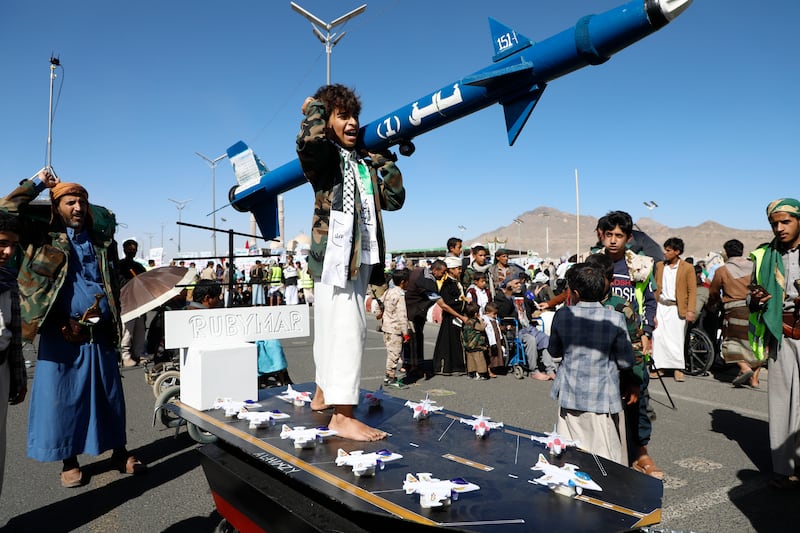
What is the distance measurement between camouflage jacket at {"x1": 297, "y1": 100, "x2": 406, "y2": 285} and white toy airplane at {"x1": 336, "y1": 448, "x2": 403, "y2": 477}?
38.8 inches

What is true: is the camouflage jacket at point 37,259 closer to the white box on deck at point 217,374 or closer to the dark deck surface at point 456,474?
the white box on deck at point 217,374

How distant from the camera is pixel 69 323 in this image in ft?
13.3

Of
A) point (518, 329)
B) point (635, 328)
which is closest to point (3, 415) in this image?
point (635, 328)

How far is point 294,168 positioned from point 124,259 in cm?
439

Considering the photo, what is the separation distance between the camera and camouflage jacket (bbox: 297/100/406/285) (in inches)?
117

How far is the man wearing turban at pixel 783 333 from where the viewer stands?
4.01m

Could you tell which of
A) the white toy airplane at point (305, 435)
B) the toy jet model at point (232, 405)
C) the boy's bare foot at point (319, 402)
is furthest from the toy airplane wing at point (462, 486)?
the toy jet model at point (232, 405)

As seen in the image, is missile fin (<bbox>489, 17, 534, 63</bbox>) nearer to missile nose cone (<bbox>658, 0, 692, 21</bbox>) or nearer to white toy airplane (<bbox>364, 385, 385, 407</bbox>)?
missile nose cone (<bbox>658, 0, 692, 21</bbox>)

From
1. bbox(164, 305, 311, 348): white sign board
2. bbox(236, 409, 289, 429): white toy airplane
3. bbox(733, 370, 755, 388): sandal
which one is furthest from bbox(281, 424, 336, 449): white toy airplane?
bbox(733, 370, 755, 388): sandal

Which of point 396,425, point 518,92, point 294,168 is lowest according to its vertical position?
point 396,425

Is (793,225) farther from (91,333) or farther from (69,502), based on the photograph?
(69,502)

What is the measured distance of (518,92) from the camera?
17.5 feet

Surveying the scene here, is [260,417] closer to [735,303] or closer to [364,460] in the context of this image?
[364,460]

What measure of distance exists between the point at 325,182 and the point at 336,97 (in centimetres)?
52
